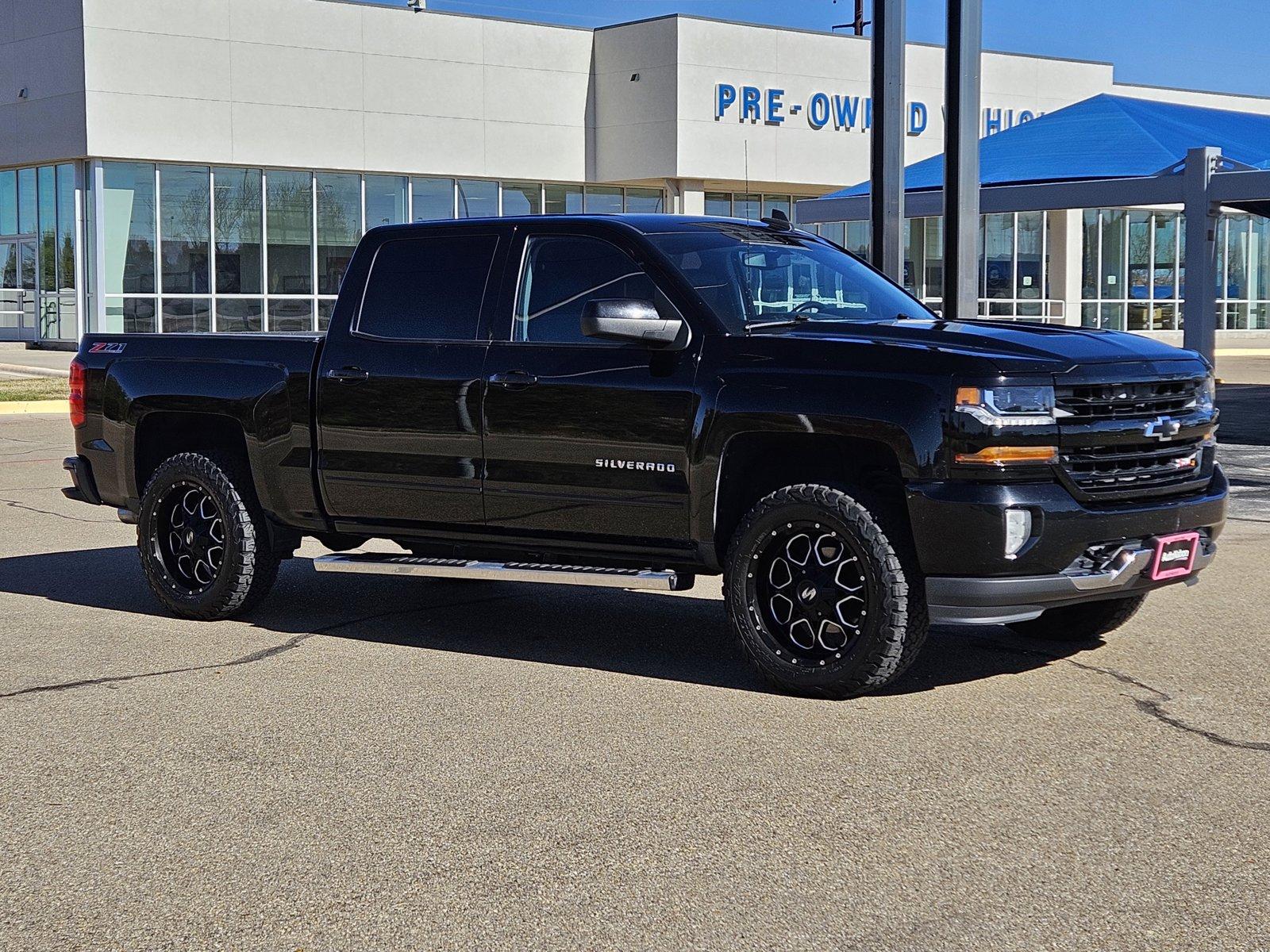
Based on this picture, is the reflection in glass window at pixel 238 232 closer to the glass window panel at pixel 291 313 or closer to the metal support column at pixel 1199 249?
the glass window panel at pixel 291 313

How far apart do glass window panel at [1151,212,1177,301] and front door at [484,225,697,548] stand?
135ft

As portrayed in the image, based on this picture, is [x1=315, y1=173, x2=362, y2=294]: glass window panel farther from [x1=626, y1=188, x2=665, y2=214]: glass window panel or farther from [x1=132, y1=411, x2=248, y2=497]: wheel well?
[x1=132, y1=411, x2=248, y2=497]: wheel well

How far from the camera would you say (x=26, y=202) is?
37.3m

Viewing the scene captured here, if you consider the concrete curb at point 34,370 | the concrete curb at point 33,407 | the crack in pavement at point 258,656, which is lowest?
the crack in pavement at point 258,656

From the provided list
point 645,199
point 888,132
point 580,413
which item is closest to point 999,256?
point 645,199

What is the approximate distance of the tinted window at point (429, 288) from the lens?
7641mm

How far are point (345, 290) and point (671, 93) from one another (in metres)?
33.7

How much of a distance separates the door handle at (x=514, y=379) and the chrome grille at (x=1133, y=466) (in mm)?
2364

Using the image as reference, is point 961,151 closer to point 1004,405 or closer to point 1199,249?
point 1199,249

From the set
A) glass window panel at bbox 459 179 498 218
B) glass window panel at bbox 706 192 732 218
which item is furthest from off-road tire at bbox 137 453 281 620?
glass window panel at bbox 706 192 732 218

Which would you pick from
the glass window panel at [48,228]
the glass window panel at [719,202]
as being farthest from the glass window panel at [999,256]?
the glass window panel at [48,228]

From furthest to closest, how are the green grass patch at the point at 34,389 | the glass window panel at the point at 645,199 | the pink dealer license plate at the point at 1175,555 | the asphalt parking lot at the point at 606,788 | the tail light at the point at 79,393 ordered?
the glass window panel at the point at 645,199
the green grass patch at the point at 34,389
the tail light at the point at 79,393
the pink dealer license plate at the point at 1175,555
the asphalt parking lot at the point at 606,788

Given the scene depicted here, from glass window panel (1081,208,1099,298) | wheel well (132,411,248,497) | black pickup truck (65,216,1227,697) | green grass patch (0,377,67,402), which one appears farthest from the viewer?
glass window panel (1081,208,1099,298)

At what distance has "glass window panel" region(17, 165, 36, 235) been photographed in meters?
37.0
